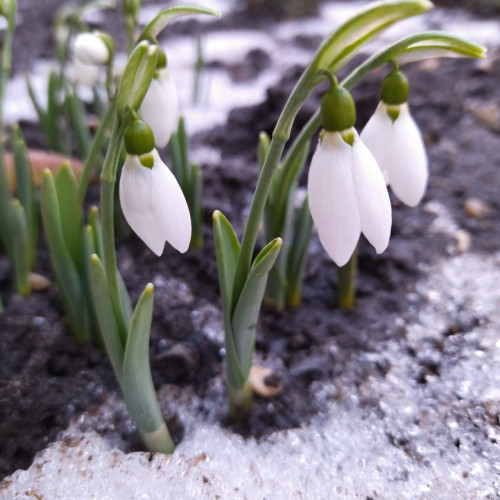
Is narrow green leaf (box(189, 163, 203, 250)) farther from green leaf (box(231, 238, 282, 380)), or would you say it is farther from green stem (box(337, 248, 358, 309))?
green leaf (box(231, 238, 282, 380))

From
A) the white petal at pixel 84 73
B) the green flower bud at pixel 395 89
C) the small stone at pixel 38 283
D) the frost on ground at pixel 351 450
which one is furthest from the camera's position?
the white petal at pixel 84 73

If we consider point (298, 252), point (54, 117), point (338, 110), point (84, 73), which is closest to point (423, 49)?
point (338, 110)

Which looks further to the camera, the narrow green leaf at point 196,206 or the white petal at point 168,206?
the narrow green leaf at point 196,206

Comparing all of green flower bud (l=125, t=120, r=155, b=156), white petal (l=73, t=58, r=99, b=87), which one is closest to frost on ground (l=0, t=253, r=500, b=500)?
green flower bud (l=125, t=120, r=155, b=156)

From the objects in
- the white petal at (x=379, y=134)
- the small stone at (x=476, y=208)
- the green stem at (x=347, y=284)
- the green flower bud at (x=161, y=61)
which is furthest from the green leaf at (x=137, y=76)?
the small stone at (x=476, y=208)

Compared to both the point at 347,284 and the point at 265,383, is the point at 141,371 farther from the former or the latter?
the point at 347,284

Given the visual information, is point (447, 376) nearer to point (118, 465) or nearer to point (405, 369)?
point (405, 369)

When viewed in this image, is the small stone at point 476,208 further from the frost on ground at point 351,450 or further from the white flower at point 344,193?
the white flower at point 344,193

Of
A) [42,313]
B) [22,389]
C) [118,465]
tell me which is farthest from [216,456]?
[42,313]
